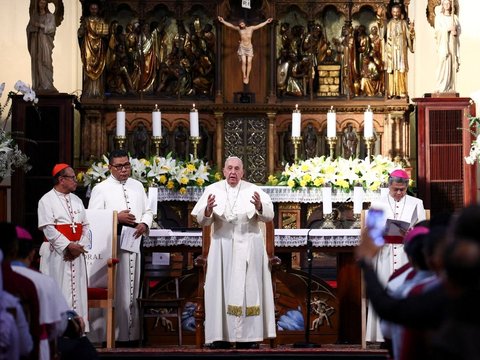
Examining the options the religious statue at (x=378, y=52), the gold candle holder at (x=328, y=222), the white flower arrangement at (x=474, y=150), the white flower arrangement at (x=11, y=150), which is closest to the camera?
the gold candle holder at (x=328, y=222)

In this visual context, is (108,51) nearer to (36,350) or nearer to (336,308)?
(336,308)

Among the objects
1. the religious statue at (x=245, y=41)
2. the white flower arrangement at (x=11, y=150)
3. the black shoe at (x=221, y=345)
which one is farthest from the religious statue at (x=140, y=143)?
the black shoe at (x=221, y=345)

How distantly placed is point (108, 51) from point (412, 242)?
978 cm

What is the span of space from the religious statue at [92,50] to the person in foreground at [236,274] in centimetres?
518

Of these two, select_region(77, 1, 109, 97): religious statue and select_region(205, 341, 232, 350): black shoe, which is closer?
select_region(205, 341, 232, 350): black shoe

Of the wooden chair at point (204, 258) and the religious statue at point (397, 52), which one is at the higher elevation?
the religious statue at point (397, 52)

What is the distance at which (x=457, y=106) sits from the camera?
14.3m

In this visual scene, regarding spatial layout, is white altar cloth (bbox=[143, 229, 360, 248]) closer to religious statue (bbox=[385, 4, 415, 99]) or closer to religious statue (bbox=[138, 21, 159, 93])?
religious statue (bbox=[385, 4, 415, 99])

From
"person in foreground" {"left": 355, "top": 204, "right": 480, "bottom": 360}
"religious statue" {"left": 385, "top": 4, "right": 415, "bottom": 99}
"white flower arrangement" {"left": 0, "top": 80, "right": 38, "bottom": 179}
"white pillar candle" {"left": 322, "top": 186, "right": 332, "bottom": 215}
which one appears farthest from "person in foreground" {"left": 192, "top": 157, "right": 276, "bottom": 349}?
"person in foreground" {"left": 355, "top": 204, "right": 480, "bottom": 360}

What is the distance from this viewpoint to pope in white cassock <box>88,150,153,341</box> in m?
10.4

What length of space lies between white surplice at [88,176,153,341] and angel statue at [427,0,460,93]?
5.13 meters

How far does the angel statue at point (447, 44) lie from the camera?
46.9 feet

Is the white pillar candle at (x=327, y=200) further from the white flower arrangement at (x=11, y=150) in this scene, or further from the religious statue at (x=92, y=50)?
the religious statue at (x=92, y=50)

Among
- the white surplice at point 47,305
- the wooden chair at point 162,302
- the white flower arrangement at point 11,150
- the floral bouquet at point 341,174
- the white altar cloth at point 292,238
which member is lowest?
the wooden chair at point 162,302
